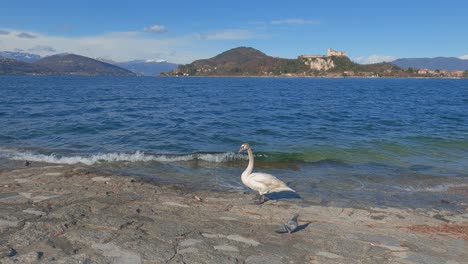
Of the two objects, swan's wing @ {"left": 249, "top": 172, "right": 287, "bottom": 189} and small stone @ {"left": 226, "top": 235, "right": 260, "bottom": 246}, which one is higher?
swan's wing @ {"left": 249, "top": 172, "right": 287, "bottom": 189}

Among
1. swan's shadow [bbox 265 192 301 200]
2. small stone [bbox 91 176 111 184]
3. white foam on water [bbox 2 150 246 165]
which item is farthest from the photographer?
white foam on water [bbox 2 150 246 165]

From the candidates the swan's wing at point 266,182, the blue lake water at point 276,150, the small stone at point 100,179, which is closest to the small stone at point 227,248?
the swan's wing at point 266,182

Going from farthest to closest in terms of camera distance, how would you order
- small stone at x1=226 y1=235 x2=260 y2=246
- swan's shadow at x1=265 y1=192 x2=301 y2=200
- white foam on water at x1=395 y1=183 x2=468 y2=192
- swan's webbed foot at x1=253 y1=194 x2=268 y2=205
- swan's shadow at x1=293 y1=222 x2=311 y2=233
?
white foam on water at x1=395 y1=183 x2=468 y2=192 → swan's shadow at x1=265 y1=192 x2=301 y2=200 → swan's webbed foot at x1=253 y1=194 x2=268 y2=205 → swan's shadow at x1=293 y1=222 x2=311 y2=233 → small stone at x1=226 y1=235 x2=260 y2=246

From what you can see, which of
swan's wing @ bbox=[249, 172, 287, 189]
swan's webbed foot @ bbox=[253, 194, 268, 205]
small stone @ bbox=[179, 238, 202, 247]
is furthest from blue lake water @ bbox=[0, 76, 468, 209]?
small stone @ bbox=[179, 238, 202, 247]

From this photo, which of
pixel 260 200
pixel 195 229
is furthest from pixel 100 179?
pixel 195 229

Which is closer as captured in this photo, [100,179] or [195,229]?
[195,229]

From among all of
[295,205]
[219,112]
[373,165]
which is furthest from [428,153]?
[219,112]

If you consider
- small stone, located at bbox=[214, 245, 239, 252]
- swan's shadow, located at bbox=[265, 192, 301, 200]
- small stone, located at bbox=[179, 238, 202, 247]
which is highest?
small stone, located at bbox=[179, 238, 202, 247]

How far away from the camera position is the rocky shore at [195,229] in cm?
658

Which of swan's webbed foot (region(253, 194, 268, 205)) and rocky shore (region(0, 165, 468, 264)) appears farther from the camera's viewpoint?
swan's webbed foot (region(253, 194, 268, 205))

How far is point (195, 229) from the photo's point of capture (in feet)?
25.5

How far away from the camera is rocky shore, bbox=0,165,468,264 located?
21.6ft

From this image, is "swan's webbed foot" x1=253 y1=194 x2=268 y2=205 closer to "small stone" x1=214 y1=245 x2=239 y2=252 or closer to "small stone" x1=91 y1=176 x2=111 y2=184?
"small stone" x1=214 y1=245 x2=239 y2=252

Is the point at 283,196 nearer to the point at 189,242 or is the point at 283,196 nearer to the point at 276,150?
the point at 189,242
